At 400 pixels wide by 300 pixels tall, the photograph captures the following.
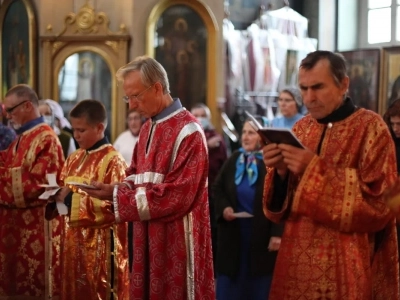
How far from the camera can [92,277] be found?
5.14 meters

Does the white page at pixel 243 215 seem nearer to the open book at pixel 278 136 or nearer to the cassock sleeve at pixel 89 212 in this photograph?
the cassock sleeve at pixel 89 212

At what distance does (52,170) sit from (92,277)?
39.2 inches

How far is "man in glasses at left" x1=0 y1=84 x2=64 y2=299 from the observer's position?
578 cm

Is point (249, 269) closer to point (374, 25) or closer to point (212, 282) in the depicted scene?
point (212, 282)

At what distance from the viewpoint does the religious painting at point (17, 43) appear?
10.6 metres

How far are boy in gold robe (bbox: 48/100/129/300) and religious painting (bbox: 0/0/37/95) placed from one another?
5705mm

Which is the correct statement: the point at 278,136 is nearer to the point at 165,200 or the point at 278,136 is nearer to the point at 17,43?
the point at 165,200

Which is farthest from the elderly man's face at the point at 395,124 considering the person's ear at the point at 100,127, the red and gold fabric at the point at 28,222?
the red and gold fabric at the point at 28,222

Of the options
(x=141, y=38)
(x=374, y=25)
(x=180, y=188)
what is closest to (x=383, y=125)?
(x=180, y=188)

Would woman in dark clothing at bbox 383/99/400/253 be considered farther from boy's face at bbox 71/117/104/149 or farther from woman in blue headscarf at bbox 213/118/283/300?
boy's face at bbox 71/117/104/149

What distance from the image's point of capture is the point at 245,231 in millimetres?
6145

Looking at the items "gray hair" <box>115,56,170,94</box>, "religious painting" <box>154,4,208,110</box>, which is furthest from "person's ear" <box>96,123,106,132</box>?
"religious painting" <box>154,4,208,110</box>

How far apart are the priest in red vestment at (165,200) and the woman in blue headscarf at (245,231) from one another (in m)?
1.78

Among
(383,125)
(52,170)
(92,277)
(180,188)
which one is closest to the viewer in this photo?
(383,125)
